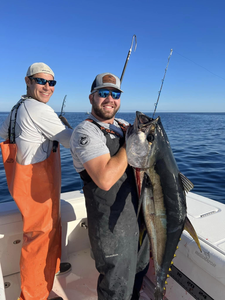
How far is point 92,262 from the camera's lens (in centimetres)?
363

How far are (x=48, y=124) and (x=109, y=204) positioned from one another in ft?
3.51

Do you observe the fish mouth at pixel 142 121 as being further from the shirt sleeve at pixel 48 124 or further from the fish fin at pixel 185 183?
the shirt sleeve at pixel 48 124

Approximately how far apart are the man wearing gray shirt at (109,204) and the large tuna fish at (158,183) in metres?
0.15

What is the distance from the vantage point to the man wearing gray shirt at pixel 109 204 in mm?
2047

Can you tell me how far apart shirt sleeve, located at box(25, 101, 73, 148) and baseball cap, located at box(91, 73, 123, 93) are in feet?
1.76

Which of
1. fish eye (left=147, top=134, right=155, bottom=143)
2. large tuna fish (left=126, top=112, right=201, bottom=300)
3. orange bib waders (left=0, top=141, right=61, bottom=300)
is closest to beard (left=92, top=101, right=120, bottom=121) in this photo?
large tuna fish (left=126, top=112, right=201, bottom=300)

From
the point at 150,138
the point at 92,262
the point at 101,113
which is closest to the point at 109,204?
the point at 150,138

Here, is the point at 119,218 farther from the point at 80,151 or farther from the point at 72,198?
the point at 72,198

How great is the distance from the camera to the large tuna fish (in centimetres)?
208

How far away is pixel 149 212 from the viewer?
2.20m

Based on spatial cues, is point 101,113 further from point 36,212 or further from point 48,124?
point 36,212

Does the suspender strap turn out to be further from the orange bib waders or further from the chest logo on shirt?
the chest logo on shirt

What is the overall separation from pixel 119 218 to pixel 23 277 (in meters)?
1.38

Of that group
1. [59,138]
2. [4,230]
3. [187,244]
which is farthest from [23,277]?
[187,244]
